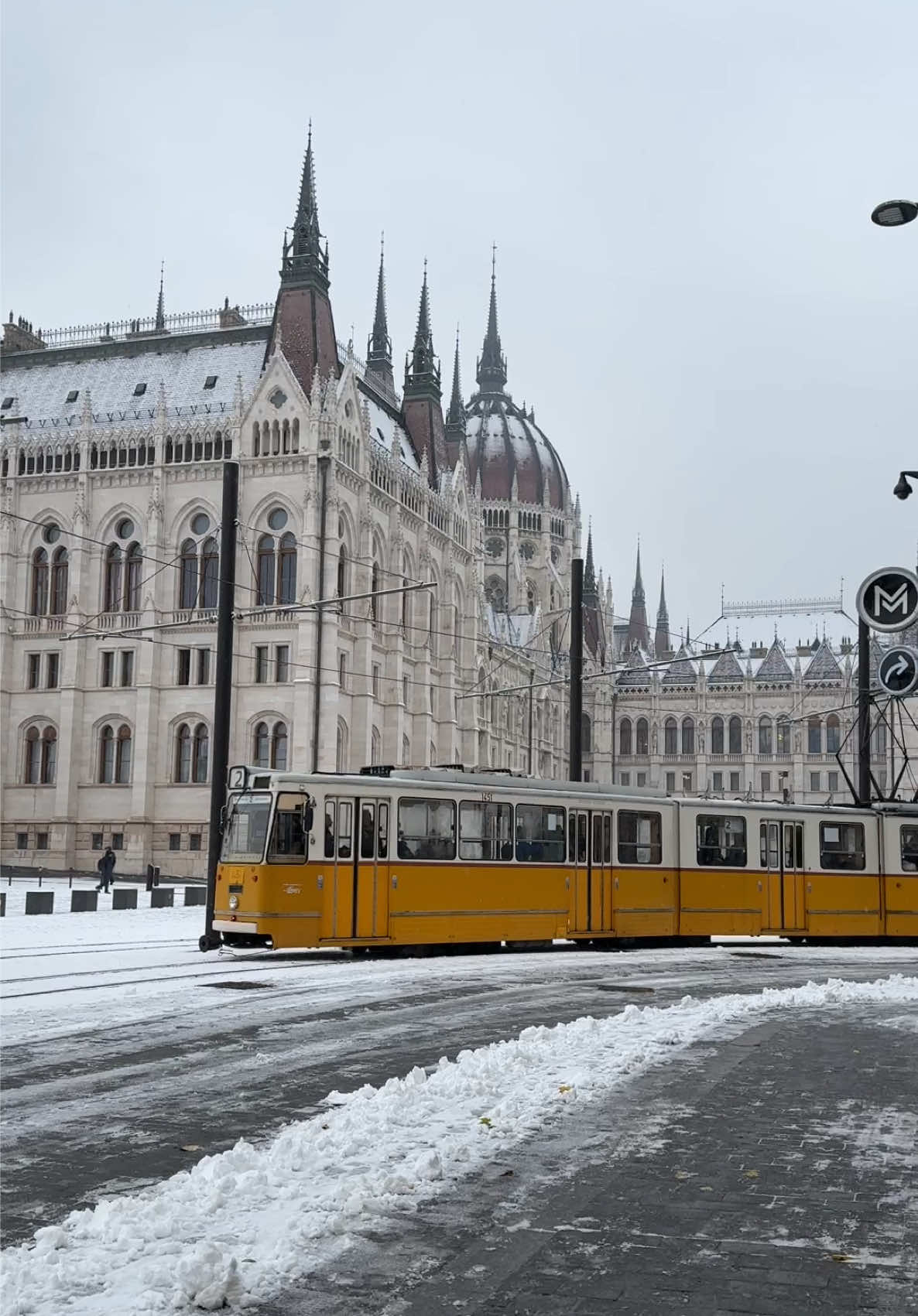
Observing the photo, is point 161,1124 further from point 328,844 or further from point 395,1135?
point 328,844

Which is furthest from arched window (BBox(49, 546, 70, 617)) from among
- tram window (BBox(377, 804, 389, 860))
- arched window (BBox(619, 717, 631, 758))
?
arched window (BBox(619, 717, 631, 758))

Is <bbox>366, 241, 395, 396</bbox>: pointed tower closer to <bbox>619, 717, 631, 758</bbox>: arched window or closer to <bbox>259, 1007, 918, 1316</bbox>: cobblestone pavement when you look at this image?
<bbox>619, 717, 631, 758</bbox>: arched window

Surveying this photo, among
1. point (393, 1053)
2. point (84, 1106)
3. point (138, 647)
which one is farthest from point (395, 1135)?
point (138, 647)

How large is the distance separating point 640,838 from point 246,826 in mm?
7796

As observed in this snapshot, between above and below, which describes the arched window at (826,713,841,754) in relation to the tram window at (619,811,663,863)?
above

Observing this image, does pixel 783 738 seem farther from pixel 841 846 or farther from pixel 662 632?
pixel 841 846

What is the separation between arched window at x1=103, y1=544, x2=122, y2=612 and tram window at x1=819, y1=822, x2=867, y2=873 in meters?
36.9

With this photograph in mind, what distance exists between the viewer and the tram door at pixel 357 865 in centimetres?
2147

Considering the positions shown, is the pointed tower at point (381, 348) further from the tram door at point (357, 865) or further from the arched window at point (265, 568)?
the tram door at point (357, 865)

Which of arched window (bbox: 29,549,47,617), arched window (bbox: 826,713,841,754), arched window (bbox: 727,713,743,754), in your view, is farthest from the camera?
arched window (bbox: 727,713,743,754)

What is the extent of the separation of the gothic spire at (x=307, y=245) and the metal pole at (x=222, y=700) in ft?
123

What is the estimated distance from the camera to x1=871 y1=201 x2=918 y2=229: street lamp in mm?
12562

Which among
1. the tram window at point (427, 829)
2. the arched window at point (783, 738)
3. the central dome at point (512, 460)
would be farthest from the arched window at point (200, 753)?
the central dome at point (512, 460)

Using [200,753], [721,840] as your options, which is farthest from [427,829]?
[200,753]
